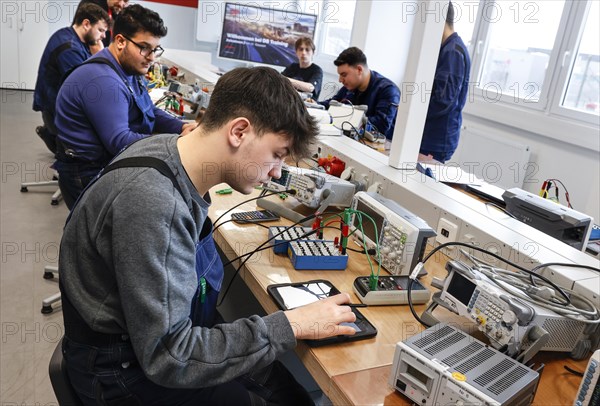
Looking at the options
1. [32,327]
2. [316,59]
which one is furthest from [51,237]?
[316,59]

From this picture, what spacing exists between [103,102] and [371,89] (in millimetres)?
2228

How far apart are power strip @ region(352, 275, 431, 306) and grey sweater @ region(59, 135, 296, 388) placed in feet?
1.11

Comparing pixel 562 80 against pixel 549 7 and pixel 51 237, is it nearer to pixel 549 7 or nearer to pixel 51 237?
pixel 549 7

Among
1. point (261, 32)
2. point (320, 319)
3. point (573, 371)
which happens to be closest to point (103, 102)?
point (320, 319)

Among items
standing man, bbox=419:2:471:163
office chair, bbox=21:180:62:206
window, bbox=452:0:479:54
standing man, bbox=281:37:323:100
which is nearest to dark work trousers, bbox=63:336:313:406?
standing man, bbox=419:2:471:163

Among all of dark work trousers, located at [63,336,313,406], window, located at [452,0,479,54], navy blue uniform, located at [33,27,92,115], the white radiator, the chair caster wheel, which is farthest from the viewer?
window, located at [452,0,479,54]

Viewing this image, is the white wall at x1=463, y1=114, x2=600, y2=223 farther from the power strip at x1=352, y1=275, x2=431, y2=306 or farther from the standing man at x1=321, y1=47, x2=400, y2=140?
the power strip at x1=352, y1=275, x2=431, y2=306

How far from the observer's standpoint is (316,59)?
23.0 feet

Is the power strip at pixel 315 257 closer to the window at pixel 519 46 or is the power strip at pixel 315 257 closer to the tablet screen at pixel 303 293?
the tablet screen at pixel 303 293

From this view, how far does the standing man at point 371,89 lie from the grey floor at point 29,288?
1878mm

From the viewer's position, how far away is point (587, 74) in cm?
378

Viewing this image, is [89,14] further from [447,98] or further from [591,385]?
[591,385]

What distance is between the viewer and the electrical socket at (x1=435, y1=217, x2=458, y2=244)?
5.34 feet

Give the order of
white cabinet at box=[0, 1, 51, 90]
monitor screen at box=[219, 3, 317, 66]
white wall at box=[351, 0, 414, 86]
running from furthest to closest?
1. white cabinet at box=[0, 1, 51, 90]
2. monitor screen at box=[219, 3, 317, 66]
3. white wall at box=[351, 0, 414, 86]
